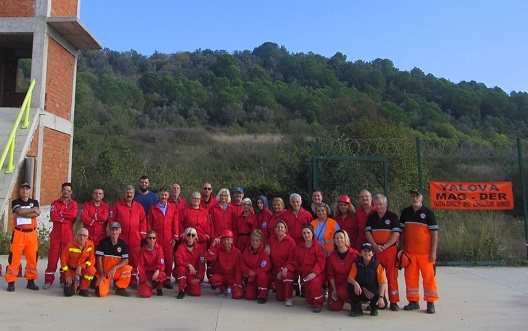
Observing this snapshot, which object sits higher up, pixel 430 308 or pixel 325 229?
pixel 325 229

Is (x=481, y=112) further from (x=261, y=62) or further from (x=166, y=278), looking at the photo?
(x=166, y=278)

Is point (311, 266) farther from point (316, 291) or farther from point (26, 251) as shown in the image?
point (26, 251)

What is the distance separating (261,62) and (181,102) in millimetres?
26785

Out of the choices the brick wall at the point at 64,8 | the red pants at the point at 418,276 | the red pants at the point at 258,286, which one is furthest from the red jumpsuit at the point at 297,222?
the brick wall at the point at 64,8

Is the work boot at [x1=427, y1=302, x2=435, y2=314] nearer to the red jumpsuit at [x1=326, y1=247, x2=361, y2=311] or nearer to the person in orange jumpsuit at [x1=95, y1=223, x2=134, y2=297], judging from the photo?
the red jumpsuit at [x1=326, y1=247, x2=361, y2=311]

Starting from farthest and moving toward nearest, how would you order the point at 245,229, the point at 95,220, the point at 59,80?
the point at 59,80, the point at 245,229, the point at 95,220

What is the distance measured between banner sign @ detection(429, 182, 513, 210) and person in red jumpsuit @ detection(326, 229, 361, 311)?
403 cm

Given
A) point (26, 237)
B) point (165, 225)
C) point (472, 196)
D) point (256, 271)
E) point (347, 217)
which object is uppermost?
point (472, 196)

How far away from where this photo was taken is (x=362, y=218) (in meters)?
6.70

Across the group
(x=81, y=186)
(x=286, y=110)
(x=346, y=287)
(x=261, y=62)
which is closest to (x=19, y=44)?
(x=81, y=186)

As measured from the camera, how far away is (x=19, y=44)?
13227 millimetres

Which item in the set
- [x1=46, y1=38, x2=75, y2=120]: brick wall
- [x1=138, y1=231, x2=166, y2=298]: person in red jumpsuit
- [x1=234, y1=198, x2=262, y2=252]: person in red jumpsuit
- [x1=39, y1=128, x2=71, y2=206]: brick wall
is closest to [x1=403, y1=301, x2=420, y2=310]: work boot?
[x1=234, y1=198, x2=262, y2=252]: person in red jumpsuit

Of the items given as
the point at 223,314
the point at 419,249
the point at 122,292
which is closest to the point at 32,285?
the point at 122,292

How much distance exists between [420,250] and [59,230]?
18.1 feet
